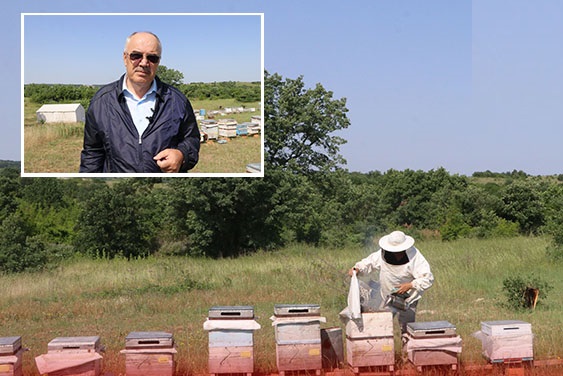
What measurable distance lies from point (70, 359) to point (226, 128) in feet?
20.3

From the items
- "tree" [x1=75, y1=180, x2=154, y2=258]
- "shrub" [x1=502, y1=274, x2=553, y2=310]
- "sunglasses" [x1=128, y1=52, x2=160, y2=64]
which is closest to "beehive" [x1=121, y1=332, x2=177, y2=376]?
"sunglasses" [x1=128, y1=52, x2=160, y2=64]

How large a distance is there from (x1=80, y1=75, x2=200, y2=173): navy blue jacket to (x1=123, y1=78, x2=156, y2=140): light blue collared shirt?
0.19 ft

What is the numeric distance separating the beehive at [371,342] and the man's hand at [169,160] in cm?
471

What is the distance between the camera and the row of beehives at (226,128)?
445 inches

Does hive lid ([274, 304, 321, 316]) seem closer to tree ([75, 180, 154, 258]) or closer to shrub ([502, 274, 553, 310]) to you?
shrub ([502, 274, 553, 310])

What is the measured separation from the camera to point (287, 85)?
1110 inches

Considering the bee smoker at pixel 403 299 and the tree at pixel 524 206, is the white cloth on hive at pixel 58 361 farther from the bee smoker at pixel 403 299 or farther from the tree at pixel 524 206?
the tree at pixel 524 206

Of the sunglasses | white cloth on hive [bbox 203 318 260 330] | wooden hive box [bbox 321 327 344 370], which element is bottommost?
wooden hive box [bbox 321 327 344 370]

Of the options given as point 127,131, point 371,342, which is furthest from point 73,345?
point 127,131

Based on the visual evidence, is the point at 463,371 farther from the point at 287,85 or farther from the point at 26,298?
the point at 287,85

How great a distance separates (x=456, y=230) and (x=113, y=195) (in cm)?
1730

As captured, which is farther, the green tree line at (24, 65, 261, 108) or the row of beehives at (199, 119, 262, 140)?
the row of beehives at (199, 119, 262, 140)

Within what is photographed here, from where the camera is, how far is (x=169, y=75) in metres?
10.5

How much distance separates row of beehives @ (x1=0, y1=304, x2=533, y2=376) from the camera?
245 inches
